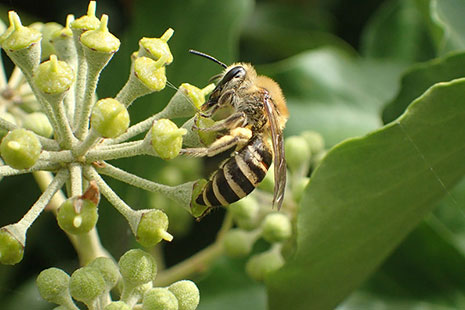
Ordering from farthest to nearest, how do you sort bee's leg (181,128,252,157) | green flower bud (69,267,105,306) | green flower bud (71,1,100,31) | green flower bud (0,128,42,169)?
bee's leg (181,128,252,157)
green flower bud (71,1,100,31)
green flower bud (69,267,105,306)
green flower bud (0,128,42,169)

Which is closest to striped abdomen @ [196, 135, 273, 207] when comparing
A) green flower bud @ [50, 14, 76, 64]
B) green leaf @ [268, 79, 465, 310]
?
green leaf @ [268, 79, 465, 310]

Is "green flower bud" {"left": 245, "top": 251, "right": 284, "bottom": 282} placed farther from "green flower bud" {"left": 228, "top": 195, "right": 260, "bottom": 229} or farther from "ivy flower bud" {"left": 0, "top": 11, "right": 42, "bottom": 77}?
"ivy flower bud" {"left": 0, "top": 11, "right": 42, "bottom": 77}

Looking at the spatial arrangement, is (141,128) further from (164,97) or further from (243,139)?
(164,97)

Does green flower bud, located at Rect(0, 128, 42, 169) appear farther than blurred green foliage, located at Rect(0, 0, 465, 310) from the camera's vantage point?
No

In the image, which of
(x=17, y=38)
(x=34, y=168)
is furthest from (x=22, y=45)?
(x=34, y=168)

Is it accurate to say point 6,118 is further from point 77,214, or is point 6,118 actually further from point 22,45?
point 77,214

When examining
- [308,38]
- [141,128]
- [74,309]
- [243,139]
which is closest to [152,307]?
[74,309]
